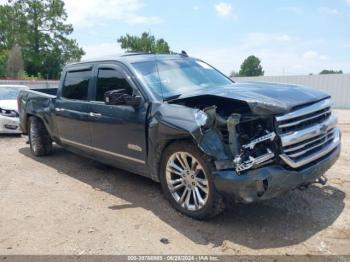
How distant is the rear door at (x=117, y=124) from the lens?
4801 millimetres

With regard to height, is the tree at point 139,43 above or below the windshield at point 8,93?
above

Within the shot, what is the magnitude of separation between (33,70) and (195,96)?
5794 cm

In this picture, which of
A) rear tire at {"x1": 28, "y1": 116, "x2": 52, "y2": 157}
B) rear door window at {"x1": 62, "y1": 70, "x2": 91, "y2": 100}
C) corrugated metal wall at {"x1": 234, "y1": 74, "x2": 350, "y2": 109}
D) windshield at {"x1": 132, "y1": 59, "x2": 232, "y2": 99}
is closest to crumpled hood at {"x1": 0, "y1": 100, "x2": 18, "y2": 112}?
rear tire at {"x1": 28, "y1": 116, "x2": 52, "y2": 157}

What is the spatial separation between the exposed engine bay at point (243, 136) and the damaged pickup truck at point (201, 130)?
1 cm

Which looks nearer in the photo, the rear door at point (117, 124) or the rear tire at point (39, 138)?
the rear door at point (117, 124)

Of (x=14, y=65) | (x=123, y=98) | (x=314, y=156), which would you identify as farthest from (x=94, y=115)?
(x=14, y=65)

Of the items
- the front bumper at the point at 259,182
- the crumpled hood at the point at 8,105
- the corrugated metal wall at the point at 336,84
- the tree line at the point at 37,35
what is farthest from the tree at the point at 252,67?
the front bumper at the point at 259,182

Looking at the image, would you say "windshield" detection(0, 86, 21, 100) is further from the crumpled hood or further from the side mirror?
the side mirror

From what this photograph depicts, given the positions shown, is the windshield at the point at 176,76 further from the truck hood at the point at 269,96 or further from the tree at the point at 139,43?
the tree at the point at 139,43

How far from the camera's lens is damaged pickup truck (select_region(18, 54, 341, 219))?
374 cm

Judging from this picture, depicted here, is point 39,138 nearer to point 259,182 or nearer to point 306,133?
point 259,182

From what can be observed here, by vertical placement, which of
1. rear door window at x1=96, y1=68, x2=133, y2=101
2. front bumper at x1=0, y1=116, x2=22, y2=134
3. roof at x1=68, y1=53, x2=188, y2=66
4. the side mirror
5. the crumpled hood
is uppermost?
roof at x1=68, y1=53, x2=188, y2=66

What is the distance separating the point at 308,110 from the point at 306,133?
0.26m

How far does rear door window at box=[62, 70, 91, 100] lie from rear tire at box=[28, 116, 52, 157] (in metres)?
1.42
